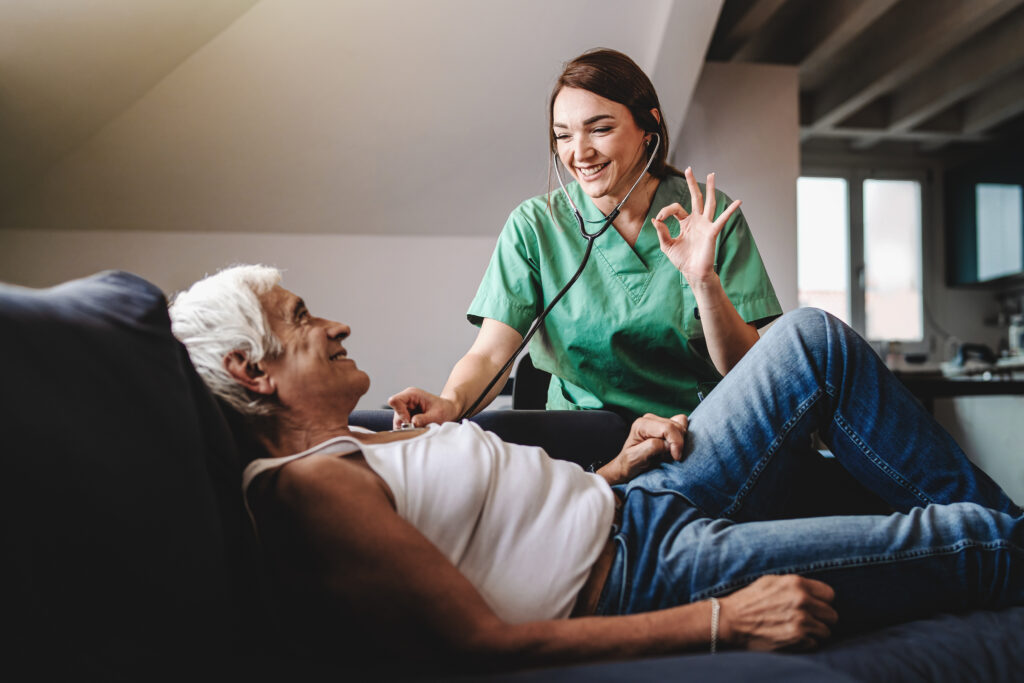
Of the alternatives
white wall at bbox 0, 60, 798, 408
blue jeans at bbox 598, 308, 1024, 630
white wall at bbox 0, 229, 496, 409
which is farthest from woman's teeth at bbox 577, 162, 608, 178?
white wall at bbox 0, 229, 496, 409

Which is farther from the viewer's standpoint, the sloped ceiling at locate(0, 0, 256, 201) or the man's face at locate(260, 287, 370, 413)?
the sloped ceiling at locate(0, 0, 256, 201)

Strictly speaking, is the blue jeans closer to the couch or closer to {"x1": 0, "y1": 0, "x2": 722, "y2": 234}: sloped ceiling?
the couch

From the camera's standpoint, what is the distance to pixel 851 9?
3.23m

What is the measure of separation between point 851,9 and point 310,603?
3.49m

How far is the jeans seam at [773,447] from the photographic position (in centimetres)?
103

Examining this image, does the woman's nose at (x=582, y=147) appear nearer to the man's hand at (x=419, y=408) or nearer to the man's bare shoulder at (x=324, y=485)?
the man's hand at (x=419, y=408)

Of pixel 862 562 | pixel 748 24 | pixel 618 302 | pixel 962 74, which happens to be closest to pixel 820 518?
pixel 862 562

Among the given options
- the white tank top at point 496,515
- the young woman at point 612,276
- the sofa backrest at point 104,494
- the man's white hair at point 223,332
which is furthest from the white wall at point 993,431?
the sofa backrest at point 104,494

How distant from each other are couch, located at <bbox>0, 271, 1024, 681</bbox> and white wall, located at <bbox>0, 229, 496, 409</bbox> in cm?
269

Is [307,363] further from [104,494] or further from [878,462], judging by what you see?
[878,462]

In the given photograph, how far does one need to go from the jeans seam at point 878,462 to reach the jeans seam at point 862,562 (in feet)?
0.48

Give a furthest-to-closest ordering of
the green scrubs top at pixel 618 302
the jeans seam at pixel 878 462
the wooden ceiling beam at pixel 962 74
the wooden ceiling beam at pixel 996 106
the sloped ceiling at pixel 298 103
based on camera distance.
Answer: the wooden ceiling beam at pixel 996 106
the wooden ceiling beam at pixel 962 74
the sloped ceiling at pixel 298 103
the green scrubs top at pixel 618 302
the jeans seam at pixel 878 462

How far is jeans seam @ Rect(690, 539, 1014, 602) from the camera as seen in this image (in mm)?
811

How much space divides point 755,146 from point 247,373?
3.11m
